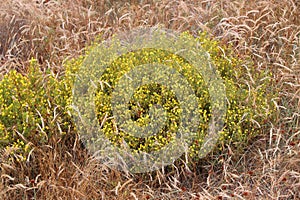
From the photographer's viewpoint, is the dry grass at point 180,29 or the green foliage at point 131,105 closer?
the dry grass at point 180,29

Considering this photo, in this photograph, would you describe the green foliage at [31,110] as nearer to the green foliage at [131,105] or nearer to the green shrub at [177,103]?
the green foliage at [131,105]

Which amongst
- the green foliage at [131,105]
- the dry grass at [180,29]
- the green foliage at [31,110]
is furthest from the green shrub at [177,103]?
the green foliage at [31,110]

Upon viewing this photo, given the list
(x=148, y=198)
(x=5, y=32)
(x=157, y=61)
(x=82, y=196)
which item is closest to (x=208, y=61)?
(x=157, y=61)

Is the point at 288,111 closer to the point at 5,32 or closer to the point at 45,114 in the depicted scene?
the point at 45,114

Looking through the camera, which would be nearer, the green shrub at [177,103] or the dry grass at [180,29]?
the dry grass at [180,29]

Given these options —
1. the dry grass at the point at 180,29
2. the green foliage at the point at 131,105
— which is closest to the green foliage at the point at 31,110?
the green foliage at the point at 131,105

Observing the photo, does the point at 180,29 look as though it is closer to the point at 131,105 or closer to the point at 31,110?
the point at 131,105

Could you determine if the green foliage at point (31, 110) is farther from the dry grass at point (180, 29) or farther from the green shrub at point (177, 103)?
the green shrub at point (177, 103)
